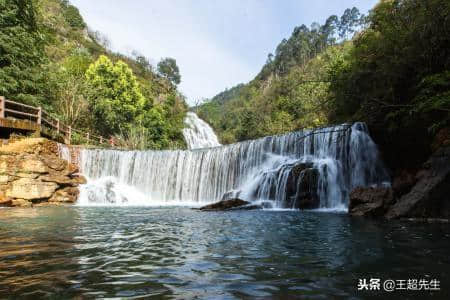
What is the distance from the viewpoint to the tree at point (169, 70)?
74.3m

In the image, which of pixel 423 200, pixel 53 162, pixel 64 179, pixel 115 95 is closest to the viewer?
pixel 423 200

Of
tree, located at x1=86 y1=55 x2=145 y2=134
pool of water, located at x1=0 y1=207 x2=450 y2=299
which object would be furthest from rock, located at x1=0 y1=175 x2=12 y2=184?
tree, located at x1=86 y1=55 x2=145 y2=134

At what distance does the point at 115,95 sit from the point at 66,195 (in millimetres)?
21973

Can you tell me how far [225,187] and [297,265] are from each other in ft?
47.0

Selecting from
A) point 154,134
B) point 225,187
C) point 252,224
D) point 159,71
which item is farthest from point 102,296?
point 159,71

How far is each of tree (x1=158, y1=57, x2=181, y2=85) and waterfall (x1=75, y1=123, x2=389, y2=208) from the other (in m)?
56.1

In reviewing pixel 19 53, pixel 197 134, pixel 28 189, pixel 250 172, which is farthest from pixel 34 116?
pixel 197 134

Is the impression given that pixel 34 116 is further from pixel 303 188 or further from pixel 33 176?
pixel 303 188

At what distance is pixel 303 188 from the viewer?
41.8 feet

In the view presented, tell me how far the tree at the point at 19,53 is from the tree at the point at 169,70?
181 feet

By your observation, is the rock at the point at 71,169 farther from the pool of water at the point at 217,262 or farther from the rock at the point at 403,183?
the rock at the point at 403,183

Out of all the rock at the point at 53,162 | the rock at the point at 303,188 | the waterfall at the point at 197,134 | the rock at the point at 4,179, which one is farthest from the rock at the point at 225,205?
the waterfall at the point at 197,134

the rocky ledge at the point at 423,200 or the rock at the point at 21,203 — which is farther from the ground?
the rocky ledge at the point at 423,200

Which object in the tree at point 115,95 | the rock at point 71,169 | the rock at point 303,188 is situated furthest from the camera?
the tree at point 115,95
